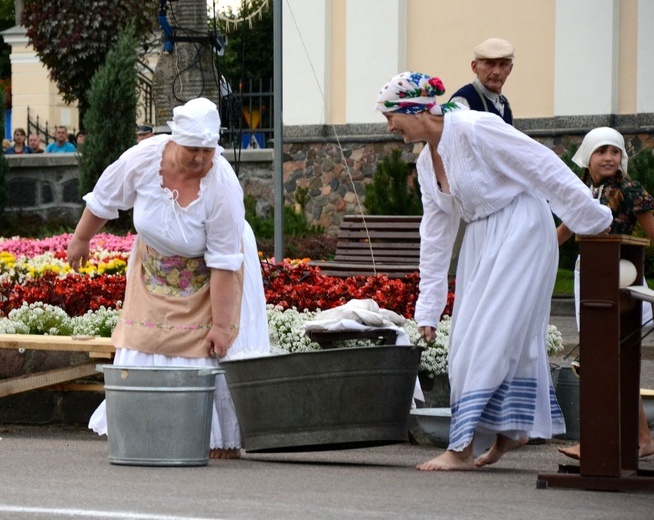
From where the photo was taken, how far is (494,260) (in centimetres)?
707

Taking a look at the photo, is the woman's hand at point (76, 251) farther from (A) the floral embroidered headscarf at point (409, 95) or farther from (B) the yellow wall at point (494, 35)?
(B) the yellow wall at point (494, 35)

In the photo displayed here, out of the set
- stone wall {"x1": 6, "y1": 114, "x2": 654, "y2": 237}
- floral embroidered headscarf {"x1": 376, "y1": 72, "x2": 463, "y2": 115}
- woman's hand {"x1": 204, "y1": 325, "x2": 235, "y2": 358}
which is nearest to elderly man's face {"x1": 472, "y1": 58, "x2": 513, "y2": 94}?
floral embroidered headscarf {"x1": 376, "y1": 72, "x2": 463, "y2": 115}

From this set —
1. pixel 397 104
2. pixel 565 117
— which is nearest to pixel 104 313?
pixel 397 104

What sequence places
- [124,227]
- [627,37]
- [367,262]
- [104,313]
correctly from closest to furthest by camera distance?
[104,313], [367,262], [627,37], [124,227]

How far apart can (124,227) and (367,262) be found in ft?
30.9

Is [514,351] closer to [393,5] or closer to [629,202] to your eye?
[629,202]

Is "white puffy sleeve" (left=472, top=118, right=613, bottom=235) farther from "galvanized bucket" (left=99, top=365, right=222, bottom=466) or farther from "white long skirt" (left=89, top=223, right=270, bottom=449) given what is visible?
"galvanized bucket" (left=99, top=365, right=222, bottom=466)

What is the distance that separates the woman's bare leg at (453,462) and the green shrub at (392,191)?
1266 centimetres

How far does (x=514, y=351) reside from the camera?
7074mm

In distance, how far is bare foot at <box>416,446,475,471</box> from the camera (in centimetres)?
715


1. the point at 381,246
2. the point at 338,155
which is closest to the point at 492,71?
the point at 381,246

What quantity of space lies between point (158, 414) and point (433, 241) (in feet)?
4.86

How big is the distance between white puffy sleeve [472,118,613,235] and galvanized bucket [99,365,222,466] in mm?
1580

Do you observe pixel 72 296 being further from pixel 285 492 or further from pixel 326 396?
pixel 285 492
